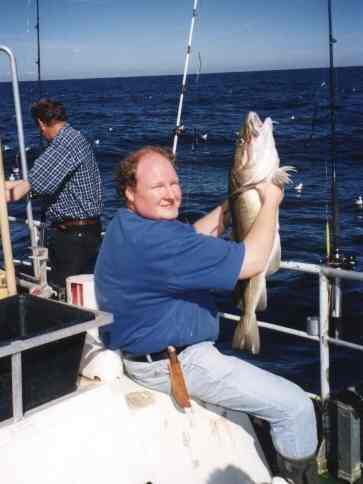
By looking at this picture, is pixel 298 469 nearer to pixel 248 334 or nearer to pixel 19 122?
pixel 248 334

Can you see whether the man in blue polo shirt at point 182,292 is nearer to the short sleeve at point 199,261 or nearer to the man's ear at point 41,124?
the short sleeve at point 199,261

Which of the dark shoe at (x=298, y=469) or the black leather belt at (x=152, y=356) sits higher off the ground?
the black leather belt at (x=152, y=356)

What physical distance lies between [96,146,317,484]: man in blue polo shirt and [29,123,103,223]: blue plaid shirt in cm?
205

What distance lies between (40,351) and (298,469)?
1.38m

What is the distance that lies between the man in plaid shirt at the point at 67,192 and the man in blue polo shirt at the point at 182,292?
2.11 m

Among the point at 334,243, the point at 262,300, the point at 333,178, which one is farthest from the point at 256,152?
the point at 333,178

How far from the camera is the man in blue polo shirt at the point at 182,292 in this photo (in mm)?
2824

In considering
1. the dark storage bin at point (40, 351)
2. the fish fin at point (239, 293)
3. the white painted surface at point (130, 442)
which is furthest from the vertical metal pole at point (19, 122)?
the fish fin at point (239, 293)

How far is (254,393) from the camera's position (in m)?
2.96

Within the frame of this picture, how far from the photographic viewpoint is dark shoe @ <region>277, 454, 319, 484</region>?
3.06 metres

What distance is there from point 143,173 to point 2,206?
3.24 feet

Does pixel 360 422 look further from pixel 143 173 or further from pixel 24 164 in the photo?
pixel 24 164

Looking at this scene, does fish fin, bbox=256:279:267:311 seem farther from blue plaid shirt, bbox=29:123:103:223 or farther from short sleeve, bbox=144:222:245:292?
blue plaid shirt, bbox=29:123:103:223

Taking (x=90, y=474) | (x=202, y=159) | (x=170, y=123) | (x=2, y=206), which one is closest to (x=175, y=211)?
(x=2, y=206)
